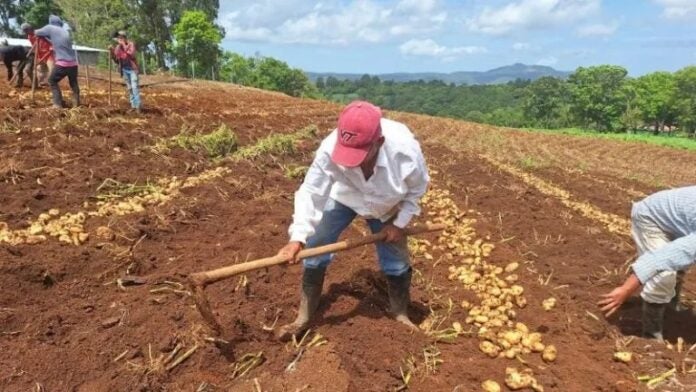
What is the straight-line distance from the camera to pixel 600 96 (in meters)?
58.8

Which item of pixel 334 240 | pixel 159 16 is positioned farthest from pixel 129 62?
pixel 159 16

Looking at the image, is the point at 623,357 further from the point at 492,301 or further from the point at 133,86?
the point at 133,86

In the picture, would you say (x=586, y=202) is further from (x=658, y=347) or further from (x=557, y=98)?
(x=557, y=98)

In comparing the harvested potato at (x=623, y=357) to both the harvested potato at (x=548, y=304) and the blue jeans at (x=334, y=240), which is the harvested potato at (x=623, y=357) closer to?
the harvested potato at (x=548, y=304)

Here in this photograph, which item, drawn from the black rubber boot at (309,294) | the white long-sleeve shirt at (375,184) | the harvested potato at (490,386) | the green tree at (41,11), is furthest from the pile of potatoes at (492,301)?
the green tree at (41,11)

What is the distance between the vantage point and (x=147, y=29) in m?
45.1

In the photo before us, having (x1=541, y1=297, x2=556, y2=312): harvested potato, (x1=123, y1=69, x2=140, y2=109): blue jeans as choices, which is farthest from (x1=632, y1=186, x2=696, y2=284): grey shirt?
(x1=123, y1=69, x2=140, y2=109): blue jeans

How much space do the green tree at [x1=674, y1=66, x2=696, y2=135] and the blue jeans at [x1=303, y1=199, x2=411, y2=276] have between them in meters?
62.3

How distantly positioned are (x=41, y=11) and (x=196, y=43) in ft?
34.8

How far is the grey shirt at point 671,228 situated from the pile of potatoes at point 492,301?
0.75 meters

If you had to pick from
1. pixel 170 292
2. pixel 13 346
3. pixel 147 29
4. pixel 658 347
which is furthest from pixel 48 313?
pixel 147 29

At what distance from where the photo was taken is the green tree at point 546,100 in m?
73.8

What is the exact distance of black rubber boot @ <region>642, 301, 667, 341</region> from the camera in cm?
348

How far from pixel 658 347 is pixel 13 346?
3.84 m
